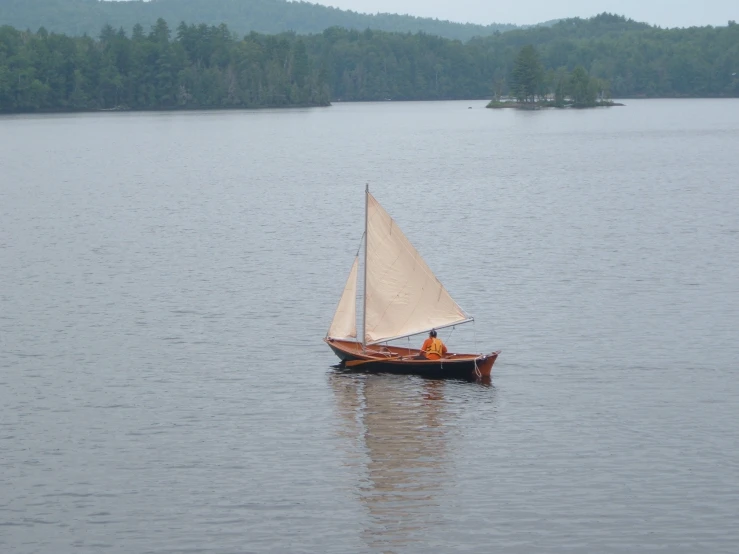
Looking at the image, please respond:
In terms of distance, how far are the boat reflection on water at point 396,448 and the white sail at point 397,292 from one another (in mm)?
2378

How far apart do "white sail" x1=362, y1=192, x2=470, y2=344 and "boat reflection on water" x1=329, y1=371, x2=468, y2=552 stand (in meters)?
2.38

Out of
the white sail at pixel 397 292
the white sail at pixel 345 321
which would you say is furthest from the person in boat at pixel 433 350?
the white sail at pixel 345 321

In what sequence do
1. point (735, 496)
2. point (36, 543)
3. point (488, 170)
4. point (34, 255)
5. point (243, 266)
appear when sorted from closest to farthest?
point (36, 543) < point (735, 496) < point (243, 266) < point (34, 255) < point (488, 170)

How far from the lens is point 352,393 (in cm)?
3941

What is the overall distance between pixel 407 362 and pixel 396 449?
7.20 metres

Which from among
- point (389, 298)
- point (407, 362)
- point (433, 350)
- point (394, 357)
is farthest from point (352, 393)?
point (389, 298)

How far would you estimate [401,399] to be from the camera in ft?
126

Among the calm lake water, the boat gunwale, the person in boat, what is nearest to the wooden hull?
the boat gunwale

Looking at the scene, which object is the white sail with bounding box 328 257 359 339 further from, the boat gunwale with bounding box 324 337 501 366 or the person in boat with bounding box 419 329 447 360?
the person in boat with bounding box 419 329 447 360

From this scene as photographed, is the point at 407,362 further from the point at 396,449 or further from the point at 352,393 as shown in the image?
the point at 396,449

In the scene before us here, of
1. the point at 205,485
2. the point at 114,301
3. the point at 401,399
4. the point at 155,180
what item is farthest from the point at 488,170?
the point at 205,485

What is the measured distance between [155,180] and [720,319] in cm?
7974

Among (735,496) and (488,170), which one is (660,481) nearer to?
(735,496)

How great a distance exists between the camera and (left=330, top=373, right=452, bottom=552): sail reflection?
28.7 meters
